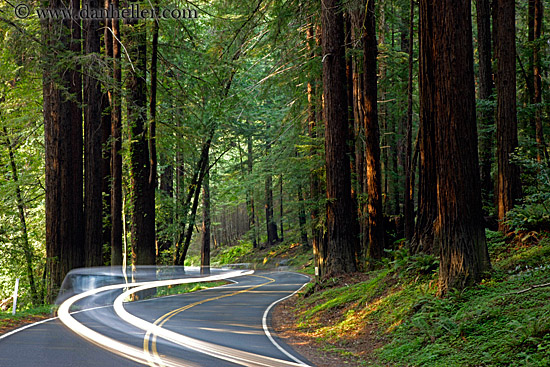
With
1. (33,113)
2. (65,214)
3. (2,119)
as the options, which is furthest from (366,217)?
(2,119)

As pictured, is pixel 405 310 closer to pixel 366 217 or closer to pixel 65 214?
pixel 366 217

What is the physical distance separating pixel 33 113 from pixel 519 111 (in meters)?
20.1

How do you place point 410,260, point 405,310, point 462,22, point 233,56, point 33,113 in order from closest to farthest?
1. point 462,22
2. point 405,310
3. point 410,260
4. point 233,56
5. point 33,113

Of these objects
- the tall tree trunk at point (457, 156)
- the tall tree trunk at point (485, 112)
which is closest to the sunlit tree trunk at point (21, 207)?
the tall tree trunk at point (457, 156)

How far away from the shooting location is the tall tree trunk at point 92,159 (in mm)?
16969

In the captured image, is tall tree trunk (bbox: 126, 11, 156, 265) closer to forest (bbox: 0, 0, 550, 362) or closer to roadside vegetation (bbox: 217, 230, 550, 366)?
forest (bbox: 0, 0, 550, 362)

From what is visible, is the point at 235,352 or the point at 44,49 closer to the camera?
the point at 235,352

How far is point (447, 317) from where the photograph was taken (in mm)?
8125

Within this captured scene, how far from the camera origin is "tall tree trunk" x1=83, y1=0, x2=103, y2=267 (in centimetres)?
1697

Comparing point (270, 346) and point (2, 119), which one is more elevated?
point (2, 119)

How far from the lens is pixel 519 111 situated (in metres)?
14.0

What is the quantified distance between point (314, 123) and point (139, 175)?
872 centimetres

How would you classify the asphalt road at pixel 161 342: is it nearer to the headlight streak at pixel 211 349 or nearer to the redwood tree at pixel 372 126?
the headlight streak at pixel 211 349

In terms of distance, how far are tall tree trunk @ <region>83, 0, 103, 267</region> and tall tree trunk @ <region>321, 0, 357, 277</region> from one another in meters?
8.80
